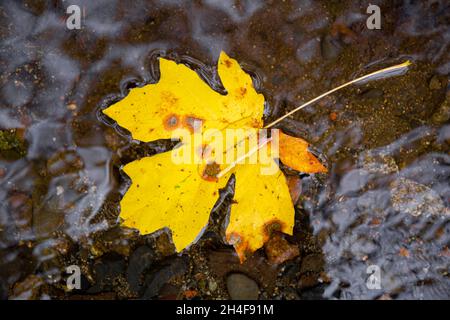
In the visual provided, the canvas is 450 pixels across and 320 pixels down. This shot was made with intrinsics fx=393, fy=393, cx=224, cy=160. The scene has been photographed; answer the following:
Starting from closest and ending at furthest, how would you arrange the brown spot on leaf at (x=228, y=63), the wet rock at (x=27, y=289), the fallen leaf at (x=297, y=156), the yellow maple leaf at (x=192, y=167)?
the yellow maple leaf at (x=192, y=167) → the brown spot on leaf at (x=228, y=63) → the fallen leaf at (x=297, y=156) → the wet rock at (x=27, y=289)

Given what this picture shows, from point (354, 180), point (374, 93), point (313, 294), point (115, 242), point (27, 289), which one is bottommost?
point (313, 294)

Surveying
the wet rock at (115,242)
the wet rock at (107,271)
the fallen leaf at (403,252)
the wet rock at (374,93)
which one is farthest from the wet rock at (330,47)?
the wet rock at (107,271)

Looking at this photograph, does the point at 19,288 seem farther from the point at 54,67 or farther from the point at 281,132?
the point at 281,132

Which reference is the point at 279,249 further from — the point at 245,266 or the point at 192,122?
the point at 192,122

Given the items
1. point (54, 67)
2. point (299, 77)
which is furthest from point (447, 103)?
point (54, 67)

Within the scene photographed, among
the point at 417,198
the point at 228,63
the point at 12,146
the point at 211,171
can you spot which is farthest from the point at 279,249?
the point at 12,146

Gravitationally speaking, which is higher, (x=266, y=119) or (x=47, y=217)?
(x=266, y=119)

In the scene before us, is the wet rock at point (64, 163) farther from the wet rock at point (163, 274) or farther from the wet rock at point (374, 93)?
the wet rock at point (374, 93)

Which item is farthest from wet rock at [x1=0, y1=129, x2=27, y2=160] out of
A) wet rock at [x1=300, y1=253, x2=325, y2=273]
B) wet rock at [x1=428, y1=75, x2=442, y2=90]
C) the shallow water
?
wet rock at [x1=428, y1=75, x2=442, y2=90]
